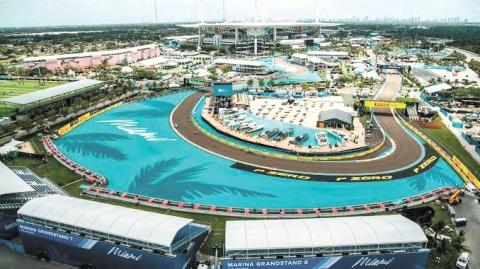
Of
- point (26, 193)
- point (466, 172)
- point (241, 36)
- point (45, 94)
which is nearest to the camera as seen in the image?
point (26, 193)

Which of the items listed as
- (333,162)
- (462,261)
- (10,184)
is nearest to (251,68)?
(333,162)

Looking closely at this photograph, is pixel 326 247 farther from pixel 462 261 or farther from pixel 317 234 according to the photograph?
pixel 462 261

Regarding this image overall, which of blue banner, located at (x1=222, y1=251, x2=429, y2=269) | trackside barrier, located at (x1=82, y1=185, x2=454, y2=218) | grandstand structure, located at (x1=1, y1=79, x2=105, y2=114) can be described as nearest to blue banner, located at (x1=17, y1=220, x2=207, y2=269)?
blue banner, located at (x1=222, y1=251, x2=429, y2=269)

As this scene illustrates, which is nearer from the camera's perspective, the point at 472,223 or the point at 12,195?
the point at 12,195

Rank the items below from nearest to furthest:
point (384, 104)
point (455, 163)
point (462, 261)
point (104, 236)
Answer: point (104, 236) < point (462, 261) < point (455, 163) < point (384, 104)

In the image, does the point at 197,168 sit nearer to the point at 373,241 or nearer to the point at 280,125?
the point at 280,125

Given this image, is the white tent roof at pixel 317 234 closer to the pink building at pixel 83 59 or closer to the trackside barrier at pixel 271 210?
the trackside barrier at pixel 271 210

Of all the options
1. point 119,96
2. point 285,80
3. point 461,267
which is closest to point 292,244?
point 461,267
